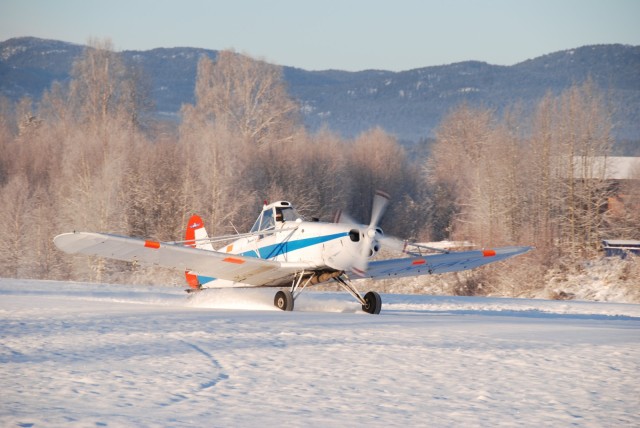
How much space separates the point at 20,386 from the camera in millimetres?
7465

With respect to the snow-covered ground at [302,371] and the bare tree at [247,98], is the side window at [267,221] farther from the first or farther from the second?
the bare tree at [247,98]

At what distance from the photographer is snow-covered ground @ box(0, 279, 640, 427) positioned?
6.86 metres

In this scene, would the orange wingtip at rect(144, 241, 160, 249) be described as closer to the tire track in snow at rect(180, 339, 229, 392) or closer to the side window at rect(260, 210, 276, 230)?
the side window at rect(260, 210, 276, 230)

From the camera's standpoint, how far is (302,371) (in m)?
8.71

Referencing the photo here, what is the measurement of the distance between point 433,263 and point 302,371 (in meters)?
9.80

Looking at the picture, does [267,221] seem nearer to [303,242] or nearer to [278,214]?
[278,214]

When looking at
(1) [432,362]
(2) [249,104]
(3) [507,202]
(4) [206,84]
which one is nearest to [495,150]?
(3) [507,202]

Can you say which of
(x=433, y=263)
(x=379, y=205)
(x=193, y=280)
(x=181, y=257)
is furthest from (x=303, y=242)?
(x=193, y=280)

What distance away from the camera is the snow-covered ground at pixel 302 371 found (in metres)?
6.86

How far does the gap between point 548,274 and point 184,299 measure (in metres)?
17.4

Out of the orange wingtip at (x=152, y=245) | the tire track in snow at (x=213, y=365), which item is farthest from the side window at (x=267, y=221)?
the tire track in snow at (x=213, y=365)

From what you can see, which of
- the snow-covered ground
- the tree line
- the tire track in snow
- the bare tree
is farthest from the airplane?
the bare tree

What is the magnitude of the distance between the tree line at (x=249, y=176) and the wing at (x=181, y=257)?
58.9 ft

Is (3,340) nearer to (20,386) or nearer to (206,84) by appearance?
Result: (20,386)
